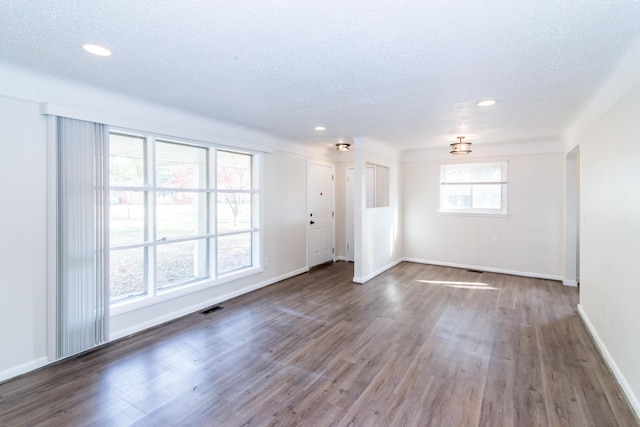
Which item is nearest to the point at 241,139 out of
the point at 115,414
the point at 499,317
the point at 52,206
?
the point at 52,206

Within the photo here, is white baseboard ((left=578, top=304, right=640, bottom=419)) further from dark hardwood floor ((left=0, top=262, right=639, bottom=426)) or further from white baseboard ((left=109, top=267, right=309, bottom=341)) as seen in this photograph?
white baseboard ((left=109, top=267, right=309, bottom=341))

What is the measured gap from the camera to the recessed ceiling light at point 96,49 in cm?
197

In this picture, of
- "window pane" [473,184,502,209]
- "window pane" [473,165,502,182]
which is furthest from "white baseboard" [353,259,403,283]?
"window pane" [473,165,502,182]

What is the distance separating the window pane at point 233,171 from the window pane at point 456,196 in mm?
3921

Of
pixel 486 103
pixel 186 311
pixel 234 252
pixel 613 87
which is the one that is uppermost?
pixel 486 103

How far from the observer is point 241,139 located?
13.9 feet

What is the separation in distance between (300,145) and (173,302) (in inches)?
127

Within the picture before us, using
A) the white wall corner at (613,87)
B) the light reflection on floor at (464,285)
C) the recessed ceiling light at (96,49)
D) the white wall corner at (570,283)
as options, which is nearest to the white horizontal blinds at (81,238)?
the recessed ceiling light at (96,49)

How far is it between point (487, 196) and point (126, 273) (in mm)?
5872

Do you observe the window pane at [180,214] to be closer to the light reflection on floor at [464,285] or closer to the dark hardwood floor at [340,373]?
the dark hardwood floor at [340,373]

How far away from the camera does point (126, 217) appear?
3119mm

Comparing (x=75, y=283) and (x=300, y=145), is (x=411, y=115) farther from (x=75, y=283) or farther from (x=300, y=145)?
(x=75, y=283)

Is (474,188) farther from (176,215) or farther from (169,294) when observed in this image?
(169,294)

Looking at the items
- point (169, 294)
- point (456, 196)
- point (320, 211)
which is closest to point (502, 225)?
point (456, 196)
